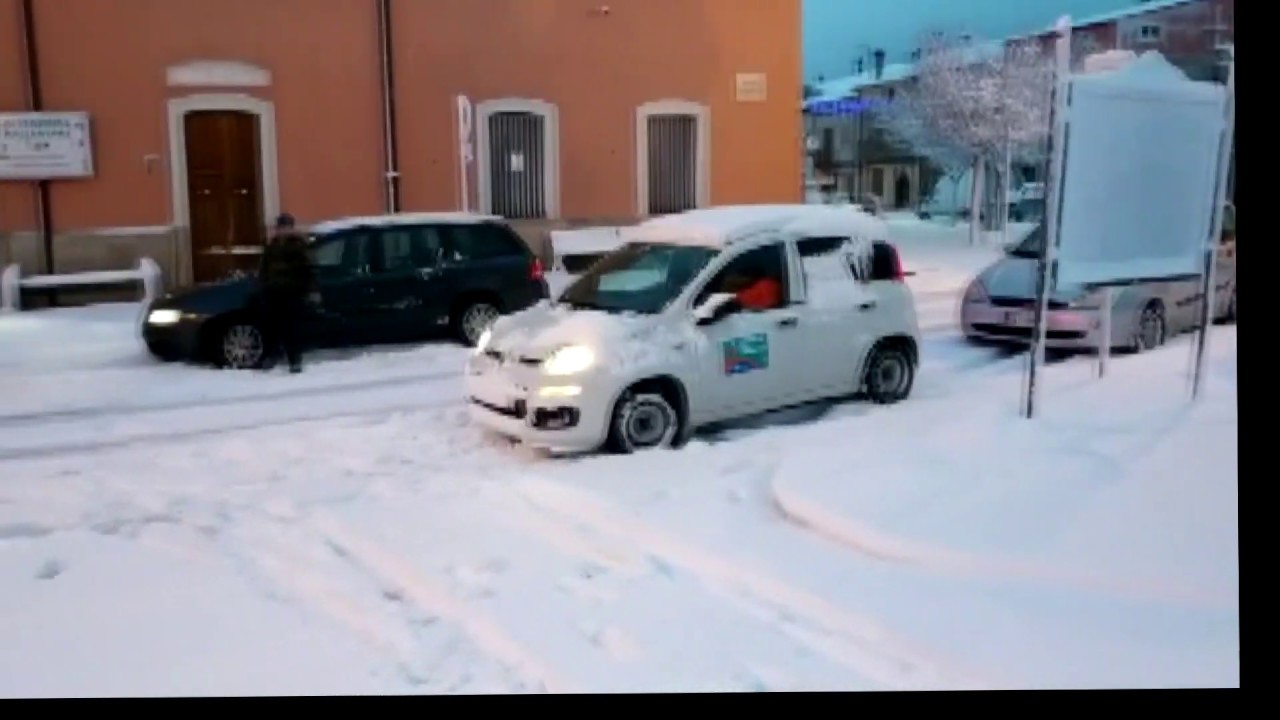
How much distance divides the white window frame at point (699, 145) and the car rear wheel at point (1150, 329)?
1.53 m

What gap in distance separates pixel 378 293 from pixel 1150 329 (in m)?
2.83

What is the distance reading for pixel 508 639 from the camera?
2.47 meters

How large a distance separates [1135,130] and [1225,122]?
0.41 meters

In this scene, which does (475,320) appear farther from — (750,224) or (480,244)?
(750,224)

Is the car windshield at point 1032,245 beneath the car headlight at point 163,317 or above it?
above

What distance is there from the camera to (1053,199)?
11.5 ft

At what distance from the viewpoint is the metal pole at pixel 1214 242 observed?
3.03 metres

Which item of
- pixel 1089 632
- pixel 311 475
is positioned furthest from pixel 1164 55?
pixel 311 475

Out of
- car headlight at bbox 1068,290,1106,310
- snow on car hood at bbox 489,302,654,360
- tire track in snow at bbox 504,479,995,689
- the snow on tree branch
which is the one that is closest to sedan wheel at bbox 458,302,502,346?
snow on car hood at bbox 489,302,654,360

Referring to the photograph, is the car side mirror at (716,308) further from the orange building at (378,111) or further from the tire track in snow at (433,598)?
the tire track in snow at (433,598)

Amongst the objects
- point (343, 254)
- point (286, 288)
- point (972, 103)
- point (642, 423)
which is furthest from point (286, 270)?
point (972, 103)

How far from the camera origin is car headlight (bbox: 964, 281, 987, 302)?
4.38 m

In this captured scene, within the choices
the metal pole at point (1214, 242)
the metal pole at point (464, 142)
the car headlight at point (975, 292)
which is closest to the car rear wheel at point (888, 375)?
the car headlight at point (975, 292)

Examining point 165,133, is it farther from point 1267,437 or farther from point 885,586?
point 1267,437
